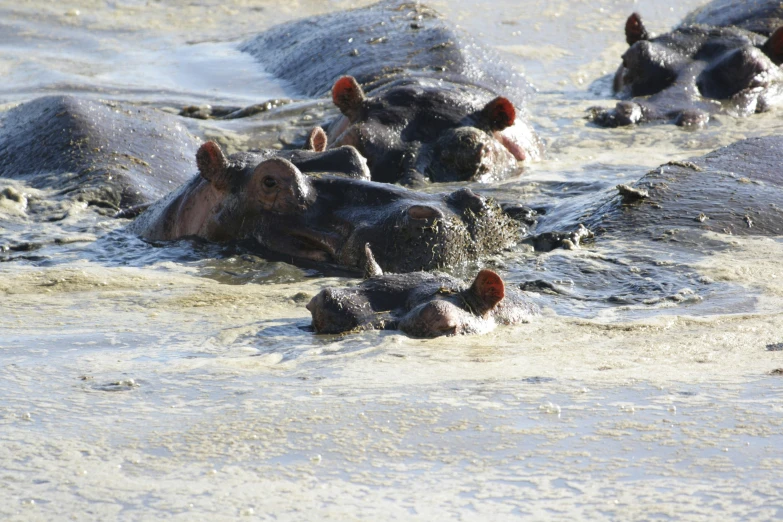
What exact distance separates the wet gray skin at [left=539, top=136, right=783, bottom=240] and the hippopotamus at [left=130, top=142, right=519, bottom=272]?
0.48 metres

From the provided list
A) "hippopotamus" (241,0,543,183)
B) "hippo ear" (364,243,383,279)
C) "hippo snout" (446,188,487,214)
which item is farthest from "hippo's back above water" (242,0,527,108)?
"hippo ear" (364,243,383,279)

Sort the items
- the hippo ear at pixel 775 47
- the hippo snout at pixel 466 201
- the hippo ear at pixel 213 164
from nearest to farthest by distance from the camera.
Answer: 1. the hippo snout at pixel 466 201
2. the hippo ear at pixel 213 164
3. the hippo ear at pixel 775 47

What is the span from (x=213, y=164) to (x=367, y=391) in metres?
2.43

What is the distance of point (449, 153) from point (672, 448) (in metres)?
4.36

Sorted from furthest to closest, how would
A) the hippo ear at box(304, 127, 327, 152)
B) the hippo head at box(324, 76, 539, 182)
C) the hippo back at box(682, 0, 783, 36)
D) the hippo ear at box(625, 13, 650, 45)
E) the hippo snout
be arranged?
the hippo back at box(682, 0, 783, 36), the hippo ear at box(625, 13, 650, 45), the hippo head at box(324, 76, 539, 182), the hippo ear at box(304, 127, 327, 152), the hippo snout

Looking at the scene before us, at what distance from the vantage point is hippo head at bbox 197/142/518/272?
4945 millimetres

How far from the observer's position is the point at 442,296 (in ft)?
13.6

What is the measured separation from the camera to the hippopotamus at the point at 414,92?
7105mm

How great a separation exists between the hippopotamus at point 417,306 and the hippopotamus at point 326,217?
66 cm

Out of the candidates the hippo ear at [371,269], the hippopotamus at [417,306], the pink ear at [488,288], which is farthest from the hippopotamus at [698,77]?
the pink ear at [488,288]

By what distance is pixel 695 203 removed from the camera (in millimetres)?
5723

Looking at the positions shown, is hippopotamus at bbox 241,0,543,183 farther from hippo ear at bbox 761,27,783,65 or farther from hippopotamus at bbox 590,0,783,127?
hippo ear at bbox 761,27,783,65

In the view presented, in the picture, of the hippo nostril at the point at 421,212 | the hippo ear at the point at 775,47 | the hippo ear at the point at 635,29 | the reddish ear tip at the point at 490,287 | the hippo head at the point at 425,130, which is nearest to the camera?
the reddish ear tip at the point at 490,287

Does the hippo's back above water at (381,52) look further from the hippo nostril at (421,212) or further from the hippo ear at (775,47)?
the hippo nostril at (421,212)
